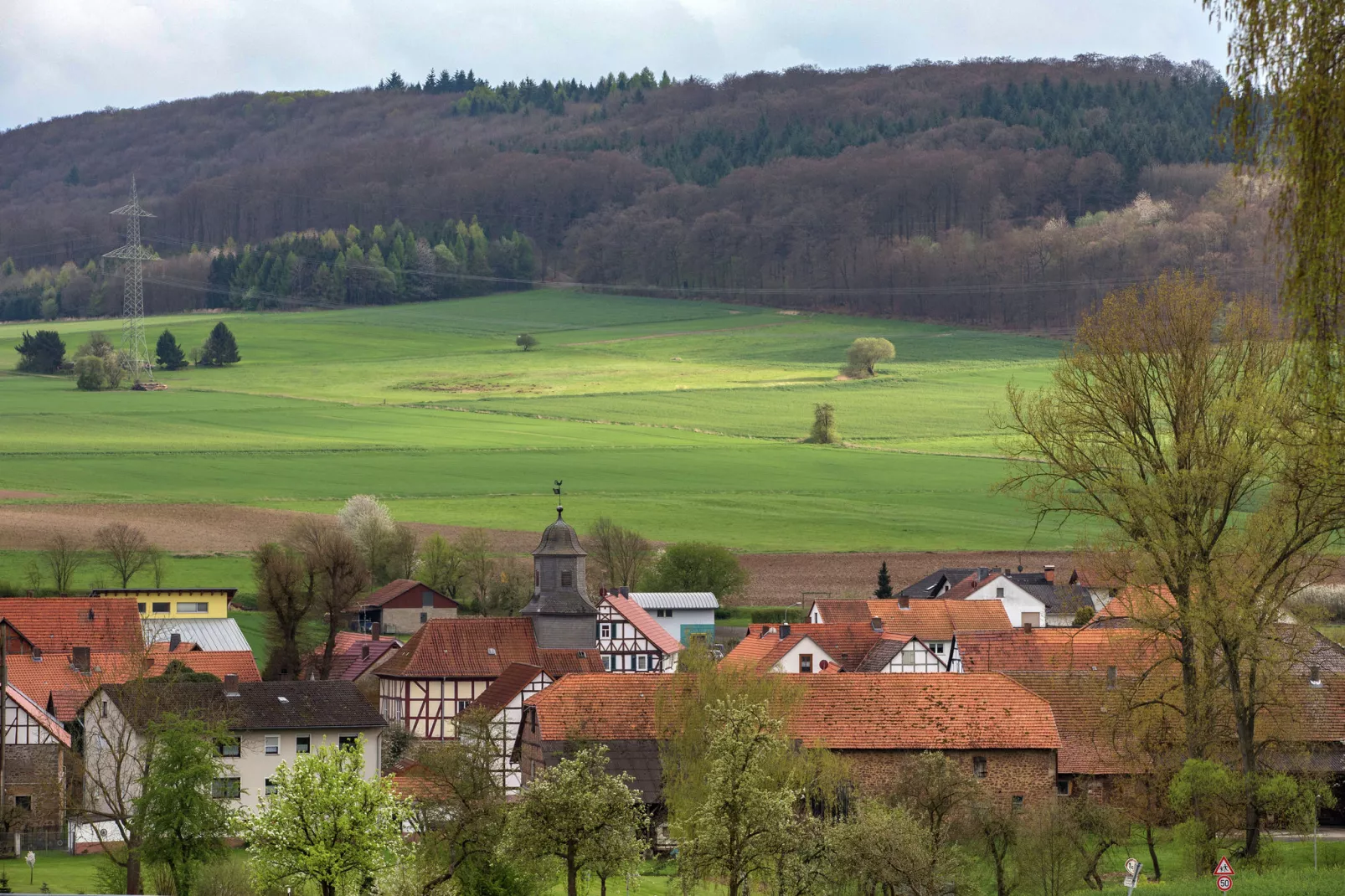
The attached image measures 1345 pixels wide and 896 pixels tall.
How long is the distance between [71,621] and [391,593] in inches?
775

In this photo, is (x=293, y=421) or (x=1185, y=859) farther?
(x=293, y=421)

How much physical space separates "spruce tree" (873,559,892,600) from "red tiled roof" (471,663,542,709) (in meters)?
Result: 27.3

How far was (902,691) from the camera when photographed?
4794cm

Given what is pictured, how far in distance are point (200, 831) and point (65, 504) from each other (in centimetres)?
6145

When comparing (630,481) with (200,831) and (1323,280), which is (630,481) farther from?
(1323,280)

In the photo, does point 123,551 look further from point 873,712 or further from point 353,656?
point 873,712

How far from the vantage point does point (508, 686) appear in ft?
200

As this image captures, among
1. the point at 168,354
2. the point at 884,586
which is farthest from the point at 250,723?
the point at 168,354

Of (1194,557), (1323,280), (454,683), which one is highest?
(1323,280)

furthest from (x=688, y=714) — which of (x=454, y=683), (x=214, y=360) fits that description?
(x=214, y=360)

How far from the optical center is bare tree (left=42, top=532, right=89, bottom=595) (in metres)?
79.3

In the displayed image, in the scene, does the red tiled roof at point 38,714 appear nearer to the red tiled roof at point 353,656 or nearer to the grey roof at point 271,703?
the grey roof at point 271,703

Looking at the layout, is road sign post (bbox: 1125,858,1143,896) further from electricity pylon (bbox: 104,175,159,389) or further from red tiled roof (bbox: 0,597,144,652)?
electricity pylon (bbox: 104,175,159,389)

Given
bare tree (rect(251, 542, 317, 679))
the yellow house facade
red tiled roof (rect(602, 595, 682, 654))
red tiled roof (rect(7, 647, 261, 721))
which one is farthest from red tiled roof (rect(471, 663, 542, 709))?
the yellow house facade
